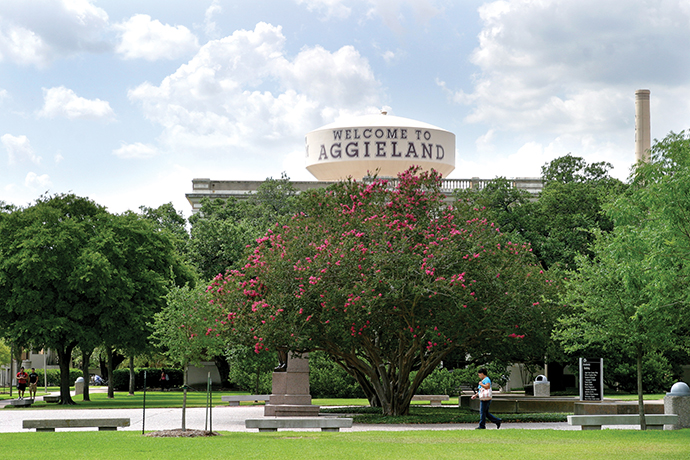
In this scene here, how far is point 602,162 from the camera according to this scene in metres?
62.9

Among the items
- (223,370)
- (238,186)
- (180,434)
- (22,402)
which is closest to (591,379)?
(180,434)

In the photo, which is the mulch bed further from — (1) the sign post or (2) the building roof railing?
(2) the building roof railing

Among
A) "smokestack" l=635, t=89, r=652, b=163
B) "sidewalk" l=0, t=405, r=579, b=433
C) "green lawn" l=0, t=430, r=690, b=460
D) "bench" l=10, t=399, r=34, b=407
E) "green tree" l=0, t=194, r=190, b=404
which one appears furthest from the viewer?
"smokestack" l=635, t=89, r=652, b=163

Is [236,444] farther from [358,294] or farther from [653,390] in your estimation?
[653,390]

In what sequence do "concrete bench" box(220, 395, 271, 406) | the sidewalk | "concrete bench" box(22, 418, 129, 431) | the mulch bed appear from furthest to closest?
"concrete bench" box(220, 395, 271, 406) < the sidewalk < "concrete bench" box(22, 418, 129, 431) < the mulch bed

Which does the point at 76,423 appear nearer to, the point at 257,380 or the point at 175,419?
the point at 175,419

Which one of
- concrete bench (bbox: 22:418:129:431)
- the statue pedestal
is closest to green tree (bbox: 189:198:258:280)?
the statue pedestal

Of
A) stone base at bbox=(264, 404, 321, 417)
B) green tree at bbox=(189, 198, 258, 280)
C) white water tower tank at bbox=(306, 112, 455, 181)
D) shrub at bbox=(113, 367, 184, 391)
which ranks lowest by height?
shrub at bbox=(113, 367, 184, 391)

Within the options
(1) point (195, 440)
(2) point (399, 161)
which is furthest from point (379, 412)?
(2) point (399, 161)

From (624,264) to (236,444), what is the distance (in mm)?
9109

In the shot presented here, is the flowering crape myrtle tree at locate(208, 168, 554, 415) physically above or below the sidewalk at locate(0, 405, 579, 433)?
above

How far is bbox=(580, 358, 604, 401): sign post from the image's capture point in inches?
1168

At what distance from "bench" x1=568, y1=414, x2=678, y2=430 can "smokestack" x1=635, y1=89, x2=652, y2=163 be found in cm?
4715

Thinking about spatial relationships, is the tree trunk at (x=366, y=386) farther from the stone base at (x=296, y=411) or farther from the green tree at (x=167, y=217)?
the green tree at (x=167, y=217)
